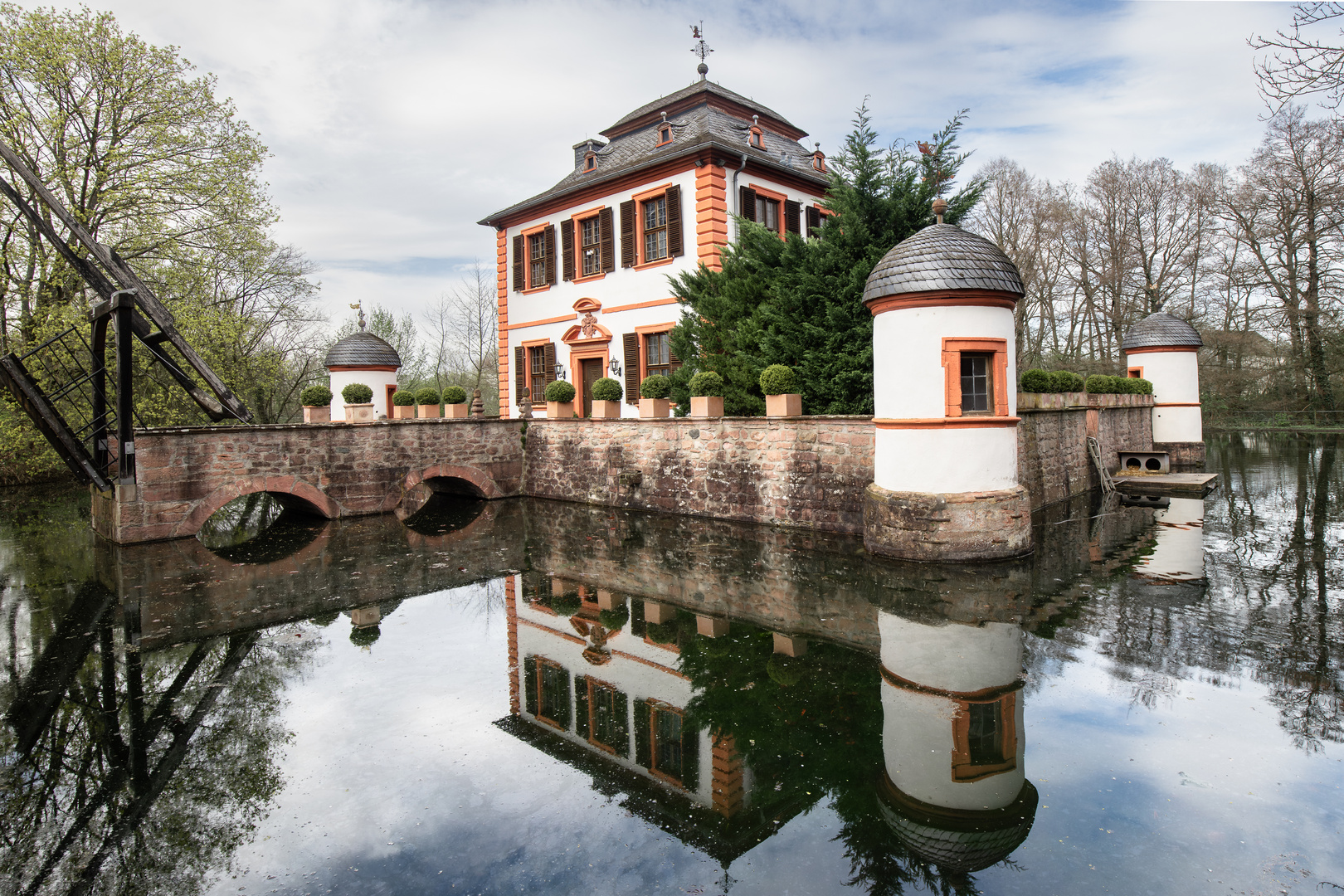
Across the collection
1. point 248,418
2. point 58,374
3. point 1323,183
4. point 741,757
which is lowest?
point 741,757

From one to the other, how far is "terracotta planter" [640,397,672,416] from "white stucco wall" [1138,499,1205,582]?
852cm

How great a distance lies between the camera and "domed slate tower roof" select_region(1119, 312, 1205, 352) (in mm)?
20969

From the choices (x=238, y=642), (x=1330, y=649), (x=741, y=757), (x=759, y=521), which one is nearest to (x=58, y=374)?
(x=238, y=642)

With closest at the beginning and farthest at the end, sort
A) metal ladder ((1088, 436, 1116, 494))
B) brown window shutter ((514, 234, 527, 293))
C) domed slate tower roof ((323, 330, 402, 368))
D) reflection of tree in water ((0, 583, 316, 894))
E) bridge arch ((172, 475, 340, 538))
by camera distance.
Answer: reflection of tree in water ((0, 583, 316, 894))
bridge arch ((172, 475, 340, 538))
metal ladder ((1088, 436, 1116, 494))
brown window shutter ((514, 234, 527, 293))
domed slate tower roof ((323, 330, 402, 368))

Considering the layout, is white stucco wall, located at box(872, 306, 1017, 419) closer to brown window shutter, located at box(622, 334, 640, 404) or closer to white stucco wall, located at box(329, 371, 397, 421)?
brown window shutter, located at box(622, 334, 640, 404)

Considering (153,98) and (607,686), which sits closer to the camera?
(607,686)

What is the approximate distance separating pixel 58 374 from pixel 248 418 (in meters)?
7.56

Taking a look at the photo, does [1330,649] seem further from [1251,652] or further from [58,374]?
[58,374]

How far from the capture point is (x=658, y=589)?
28.9 feet

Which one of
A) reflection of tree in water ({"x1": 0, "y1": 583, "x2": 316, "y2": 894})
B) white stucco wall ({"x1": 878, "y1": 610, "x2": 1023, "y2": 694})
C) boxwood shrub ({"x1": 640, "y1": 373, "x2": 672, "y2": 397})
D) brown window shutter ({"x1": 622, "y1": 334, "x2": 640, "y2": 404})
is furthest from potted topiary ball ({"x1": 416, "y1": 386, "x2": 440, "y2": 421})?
white stucco wall ({"x1": 878, "y1": 610, "x2": 1023, "y2": 694})

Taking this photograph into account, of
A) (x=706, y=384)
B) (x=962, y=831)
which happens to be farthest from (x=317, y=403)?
(x=962, y=831)

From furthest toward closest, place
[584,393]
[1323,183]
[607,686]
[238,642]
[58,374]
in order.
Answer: [1323,183]
[584,393]
[58,374]
[238,642]
[607,686]

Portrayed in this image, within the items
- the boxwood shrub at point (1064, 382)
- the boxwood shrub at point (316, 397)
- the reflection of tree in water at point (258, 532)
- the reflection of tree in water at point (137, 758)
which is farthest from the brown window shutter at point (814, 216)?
the reflection of tree in water at point (137, 758)

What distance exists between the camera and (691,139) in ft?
58.1
